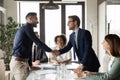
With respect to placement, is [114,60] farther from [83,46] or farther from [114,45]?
[83,46]

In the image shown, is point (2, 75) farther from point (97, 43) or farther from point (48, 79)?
point (97, 43)

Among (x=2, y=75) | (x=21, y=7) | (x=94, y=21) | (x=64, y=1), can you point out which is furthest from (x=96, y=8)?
(x=2, y=75)

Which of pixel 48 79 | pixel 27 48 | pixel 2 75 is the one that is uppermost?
pixel 27 48

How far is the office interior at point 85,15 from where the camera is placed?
679 centimetres

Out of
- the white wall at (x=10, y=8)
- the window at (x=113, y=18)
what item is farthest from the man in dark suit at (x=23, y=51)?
the white wall at (x=10, y=8)

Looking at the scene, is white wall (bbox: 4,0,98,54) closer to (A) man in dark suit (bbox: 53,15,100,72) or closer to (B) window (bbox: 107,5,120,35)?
(B) window (bbox: 107,5,120,35)

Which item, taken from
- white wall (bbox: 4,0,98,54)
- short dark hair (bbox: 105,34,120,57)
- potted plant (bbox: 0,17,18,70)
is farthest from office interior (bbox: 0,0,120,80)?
short dark hair (bbox: 105,34,120,57)

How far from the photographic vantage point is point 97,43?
8.04 m

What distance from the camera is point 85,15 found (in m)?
8.27

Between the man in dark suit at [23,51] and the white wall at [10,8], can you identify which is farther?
the white wall at [10,8]

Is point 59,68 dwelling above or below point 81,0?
below

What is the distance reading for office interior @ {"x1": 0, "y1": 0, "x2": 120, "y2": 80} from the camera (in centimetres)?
679

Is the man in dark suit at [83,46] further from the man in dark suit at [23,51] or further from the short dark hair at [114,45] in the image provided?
the short dark hair at [114,45]

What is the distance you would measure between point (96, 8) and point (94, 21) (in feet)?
1.35
